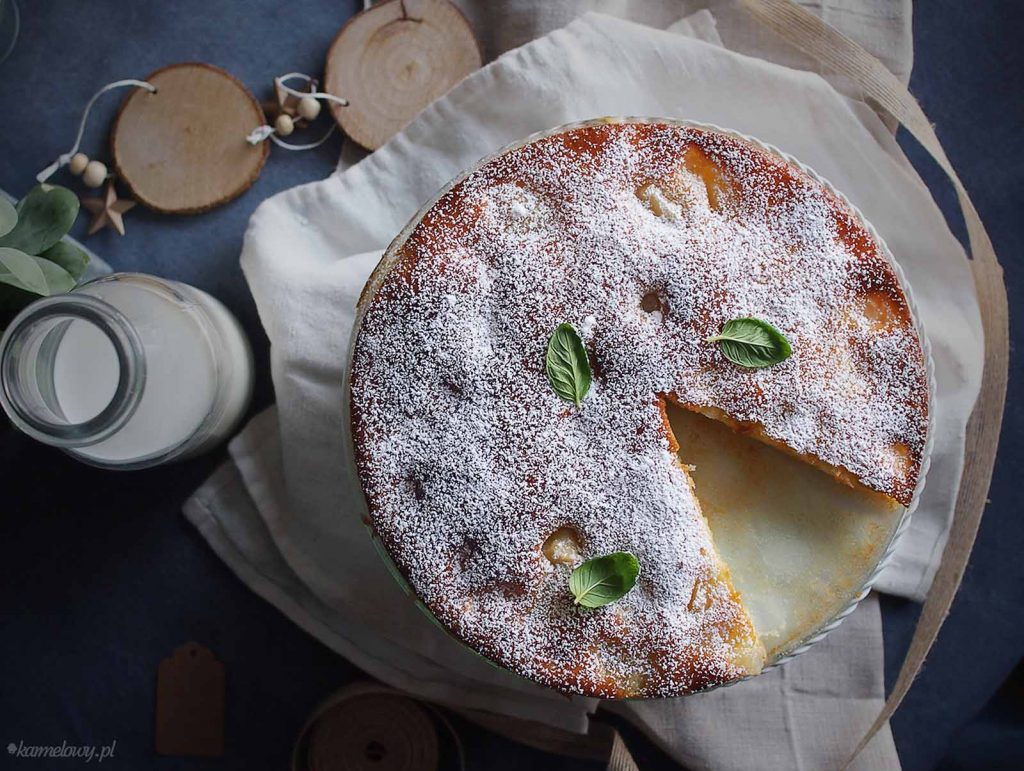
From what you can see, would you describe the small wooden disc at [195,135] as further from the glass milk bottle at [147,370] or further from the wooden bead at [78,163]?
the glass milk bottle at [147,370]

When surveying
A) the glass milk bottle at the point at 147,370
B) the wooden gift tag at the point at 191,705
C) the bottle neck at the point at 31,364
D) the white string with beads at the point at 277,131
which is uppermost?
the white string with beads at the point at 277,131

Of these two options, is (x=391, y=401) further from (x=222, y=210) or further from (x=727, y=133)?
(x=222, y=210)

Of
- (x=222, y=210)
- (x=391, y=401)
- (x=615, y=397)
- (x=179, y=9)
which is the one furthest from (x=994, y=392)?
(x=179, y=9)

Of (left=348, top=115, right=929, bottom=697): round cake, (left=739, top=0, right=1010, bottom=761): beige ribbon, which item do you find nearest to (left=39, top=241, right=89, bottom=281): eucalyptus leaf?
(left=348, top=115, right=929, bottom=697): round cake

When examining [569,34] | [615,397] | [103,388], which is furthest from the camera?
[569,34]

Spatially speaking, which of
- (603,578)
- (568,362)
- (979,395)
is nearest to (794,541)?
(603,578)

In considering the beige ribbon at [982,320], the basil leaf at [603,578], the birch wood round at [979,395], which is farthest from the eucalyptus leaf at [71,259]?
the beige ribbon at [982,320]

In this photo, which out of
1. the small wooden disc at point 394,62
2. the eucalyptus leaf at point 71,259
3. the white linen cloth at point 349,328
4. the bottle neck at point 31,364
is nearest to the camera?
the bottle neck at point 31,364
